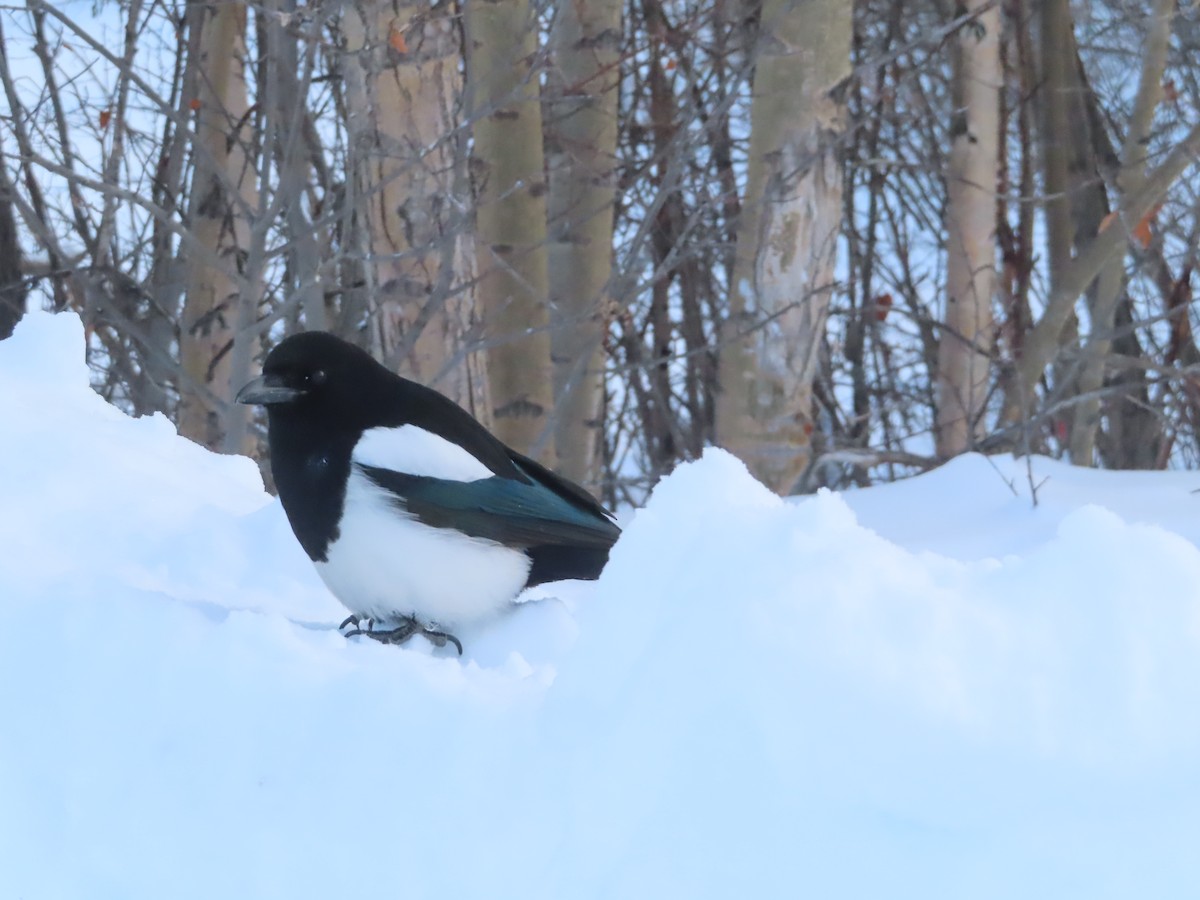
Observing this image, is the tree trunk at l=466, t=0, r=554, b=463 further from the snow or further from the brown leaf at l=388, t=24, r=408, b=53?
the snow

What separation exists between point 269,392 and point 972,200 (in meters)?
3.57

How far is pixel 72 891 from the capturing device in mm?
1292

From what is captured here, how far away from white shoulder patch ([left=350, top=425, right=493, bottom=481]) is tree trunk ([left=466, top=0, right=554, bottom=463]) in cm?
152

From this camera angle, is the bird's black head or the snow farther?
the bird's black head

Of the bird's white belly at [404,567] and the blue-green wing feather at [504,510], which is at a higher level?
the blue-green wing feather at [504,510]

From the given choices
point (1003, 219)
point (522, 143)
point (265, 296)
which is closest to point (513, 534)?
point (522, 143)

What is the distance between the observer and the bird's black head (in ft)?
7.57

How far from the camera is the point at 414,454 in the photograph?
2.26m

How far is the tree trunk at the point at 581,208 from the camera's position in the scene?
4.37m

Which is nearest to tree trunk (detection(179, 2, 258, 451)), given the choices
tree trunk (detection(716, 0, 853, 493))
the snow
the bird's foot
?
tree trunk (detection(716, 0, 853, 493))

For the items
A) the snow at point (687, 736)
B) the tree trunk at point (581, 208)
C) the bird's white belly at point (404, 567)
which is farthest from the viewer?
the tree trunk at point (581, 208)

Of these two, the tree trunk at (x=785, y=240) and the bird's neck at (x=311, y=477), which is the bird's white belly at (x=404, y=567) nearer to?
the bird's neck at (x=311, y=477)

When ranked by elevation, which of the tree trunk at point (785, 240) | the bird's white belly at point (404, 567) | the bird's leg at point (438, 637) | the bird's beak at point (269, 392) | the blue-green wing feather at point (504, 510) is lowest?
the bird's leg at point (438, 637)

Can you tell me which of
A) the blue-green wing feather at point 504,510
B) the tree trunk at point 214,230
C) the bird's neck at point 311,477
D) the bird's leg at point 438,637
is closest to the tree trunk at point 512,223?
the tree trunk at point 214,230
